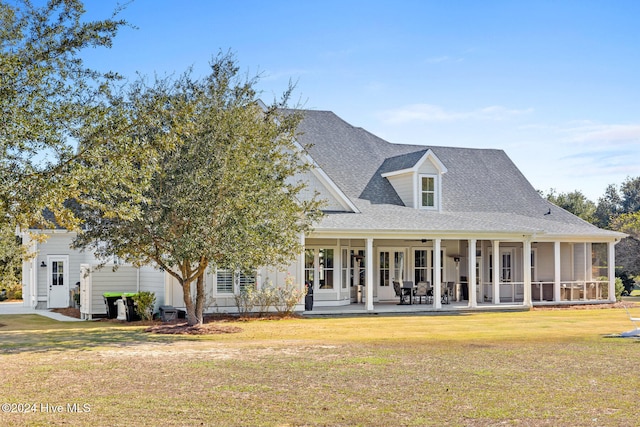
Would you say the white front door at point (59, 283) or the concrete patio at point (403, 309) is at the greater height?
the white front door at point (59, 283)

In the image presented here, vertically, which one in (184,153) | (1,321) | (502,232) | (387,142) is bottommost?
(1,321)

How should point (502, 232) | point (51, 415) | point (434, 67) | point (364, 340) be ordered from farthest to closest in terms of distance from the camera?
1. point (502, 232)
2. point (434, 67)
3. point (364, 340)
4. point (51, 415)

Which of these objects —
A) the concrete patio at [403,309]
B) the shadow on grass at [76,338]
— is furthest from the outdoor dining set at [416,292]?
the shadow on grass at [76,338]

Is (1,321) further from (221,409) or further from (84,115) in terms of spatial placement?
(221,409)

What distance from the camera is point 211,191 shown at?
61.6 feet

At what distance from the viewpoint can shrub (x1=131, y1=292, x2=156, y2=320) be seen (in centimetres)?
2348

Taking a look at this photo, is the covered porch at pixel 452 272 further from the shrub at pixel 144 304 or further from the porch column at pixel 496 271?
the shrub at pixel 144 304

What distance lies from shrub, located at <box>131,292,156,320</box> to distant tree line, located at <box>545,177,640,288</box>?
2987 cm

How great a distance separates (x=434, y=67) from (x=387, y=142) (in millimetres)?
13676

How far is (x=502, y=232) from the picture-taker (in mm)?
27438

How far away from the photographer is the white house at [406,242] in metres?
25.8

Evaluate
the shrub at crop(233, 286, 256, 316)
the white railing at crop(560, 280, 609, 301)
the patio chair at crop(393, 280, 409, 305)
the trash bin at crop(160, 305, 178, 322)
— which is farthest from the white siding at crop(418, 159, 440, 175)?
the trash bin at crop(160, 305, 178, 322)

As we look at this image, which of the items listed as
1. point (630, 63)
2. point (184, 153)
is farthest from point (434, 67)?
point (184, 153)

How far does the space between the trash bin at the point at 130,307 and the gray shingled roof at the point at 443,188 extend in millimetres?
7125
